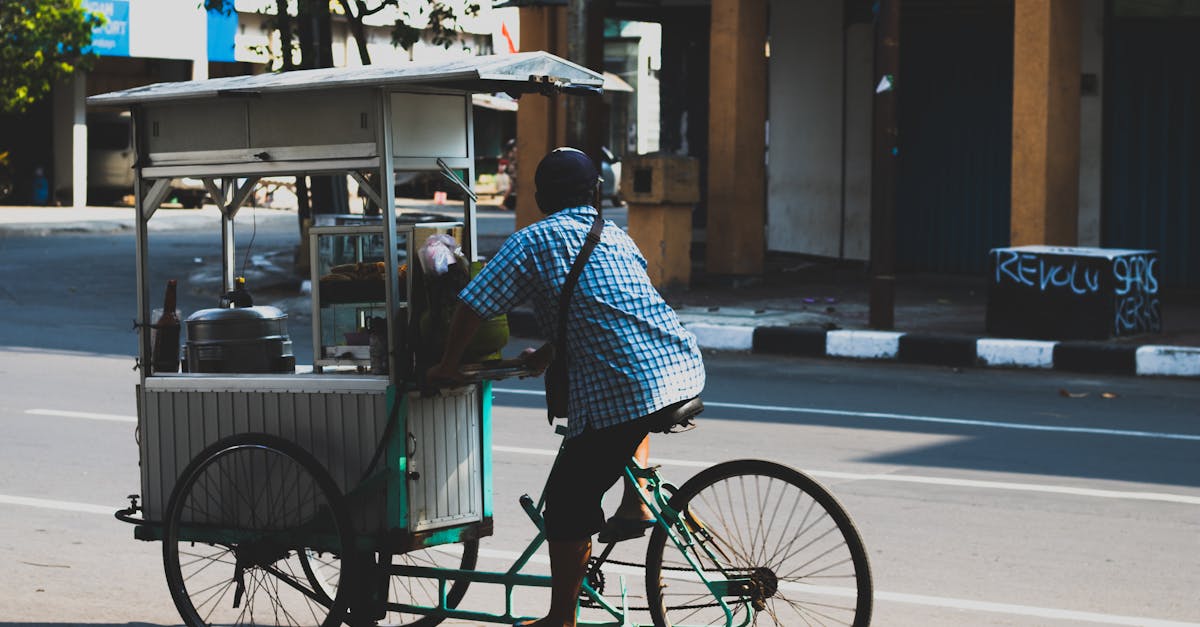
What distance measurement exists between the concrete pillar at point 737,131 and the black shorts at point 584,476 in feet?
40.0

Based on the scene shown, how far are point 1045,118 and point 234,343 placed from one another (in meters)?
10.0

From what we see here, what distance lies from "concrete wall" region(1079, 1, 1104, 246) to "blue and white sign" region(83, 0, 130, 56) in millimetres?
20816

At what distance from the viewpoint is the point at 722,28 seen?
1639 centimetres

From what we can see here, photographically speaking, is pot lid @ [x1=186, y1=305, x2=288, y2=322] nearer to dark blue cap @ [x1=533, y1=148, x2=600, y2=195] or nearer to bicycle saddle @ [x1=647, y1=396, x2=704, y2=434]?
dark blue cap @ [x1=533, y1=148, x2=600, y2=195]

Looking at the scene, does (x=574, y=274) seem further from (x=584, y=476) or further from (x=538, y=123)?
(x=538, y=123)

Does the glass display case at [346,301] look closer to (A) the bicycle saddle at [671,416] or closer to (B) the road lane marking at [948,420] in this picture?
(A) the bicycle saddle at [671,416]

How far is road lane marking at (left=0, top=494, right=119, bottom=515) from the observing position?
6973mm

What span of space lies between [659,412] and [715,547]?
50 centimetres

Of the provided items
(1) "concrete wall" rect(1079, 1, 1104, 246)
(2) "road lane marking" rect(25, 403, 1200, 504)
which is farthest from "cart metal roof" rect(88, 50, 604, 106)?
(1) "concrete wall" rect(1079, 1, 1104, 246)

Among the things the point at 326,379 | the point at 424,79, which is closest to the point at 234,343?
the point at 326,379

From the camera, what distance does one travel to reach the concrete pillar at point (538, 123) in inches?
712

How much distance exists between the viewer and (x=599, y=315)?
4250 millimetres

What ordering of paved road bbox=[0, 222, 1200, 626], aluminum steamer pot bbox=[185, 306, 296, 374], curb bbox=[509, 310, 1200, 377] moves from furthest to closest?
curb bbox=[509, 310, 1200, 377], paved road bbox=[0, 222, 1200, 626], aluminum steamer pot bbox=[185, 306, 296, 374]

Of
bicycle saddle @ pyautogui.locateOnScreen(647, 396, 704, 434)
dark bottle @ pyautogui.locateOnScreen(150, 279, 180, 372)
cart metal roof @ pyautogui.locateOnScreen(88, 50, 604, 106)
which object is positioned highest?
cart metal roof @ pyautogui.locateOnScreen(88, 50, 604, 106)
